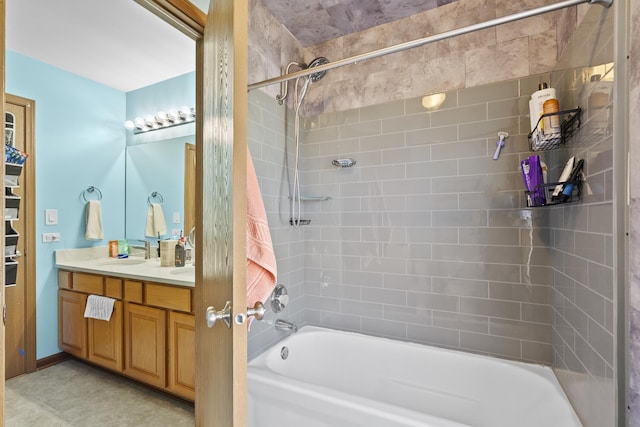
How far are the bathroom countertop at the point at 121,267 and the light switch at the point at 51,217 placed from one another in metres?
0.23

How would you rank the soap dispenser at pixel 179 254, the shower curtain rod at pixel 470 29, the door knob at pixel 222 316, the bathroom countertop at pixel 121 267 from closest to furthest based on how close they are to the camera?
the door knob at pixel 222 316
the shower curtain rod at pixel 470 29
the bathroom countertop at pixel 121 267
the soap dispenser at pixel 179 254

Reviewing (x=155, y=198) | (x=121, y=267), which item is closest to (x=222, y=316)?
(x=121, y=267)

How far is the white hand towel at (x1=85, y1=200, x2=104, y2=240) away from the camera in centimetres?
238

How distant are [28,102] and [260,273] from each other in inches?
83.3

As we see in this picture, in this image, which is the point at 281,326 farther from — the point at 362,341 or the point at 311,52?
the point at 311,52

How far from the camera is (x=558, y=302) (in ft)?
4.58

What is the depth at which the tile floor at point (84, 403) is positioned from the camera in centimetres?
168

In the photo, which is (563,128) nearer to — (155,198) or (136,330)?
(136,330)

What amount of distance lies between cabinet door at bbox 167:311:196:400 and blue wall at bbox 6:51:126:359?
41.3 inches

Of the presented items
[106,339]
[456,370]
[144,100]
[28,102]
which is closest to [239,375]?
[456,370]

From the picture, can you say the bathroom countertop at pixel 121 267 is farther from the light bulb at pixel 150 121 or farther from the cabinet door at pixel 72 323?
the light bulb at pixel 150 121

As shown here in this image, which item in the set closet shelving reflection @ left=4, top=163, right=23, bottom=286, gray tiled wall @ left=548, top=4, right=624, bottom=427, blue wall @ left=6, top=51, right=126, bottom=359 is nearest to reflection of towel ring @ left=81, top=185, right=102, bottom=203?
blue wall @ left=6, top=51, right=126, bottom=359

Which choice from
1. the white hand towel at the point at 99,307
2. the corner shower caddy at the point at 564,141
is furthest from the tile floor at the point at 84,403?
the corner shower caddy at the point at 564,141

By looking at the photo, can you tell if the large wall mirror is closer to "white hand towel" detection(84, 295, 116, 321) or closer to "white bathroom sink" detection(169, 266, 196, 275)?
"white bathroom sink" detection(169, 266, 196, 275)
